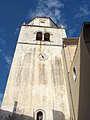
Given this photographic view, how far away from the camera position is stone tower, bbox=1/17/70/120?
13.9 meters

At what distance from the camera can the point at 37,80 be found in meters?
16.3

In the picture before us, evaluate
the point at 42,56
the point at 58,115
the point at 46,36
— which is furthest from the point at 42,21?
the point at 58,115

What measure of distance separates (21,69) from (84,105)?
801cm

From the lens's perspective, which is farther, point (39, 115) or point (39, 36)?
point (39, 36)

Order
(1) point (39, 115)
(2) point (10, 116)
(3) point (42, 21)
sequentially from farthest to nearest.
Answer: (3) point (42, 21)
(1) point (39, 115)
(2) point (10, 116)

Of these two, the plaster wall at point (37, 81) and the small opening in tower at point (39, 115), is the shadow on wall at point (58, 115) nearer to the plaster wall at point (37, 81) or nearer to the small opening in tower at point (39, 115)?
the plaster wall at point (37, 81)

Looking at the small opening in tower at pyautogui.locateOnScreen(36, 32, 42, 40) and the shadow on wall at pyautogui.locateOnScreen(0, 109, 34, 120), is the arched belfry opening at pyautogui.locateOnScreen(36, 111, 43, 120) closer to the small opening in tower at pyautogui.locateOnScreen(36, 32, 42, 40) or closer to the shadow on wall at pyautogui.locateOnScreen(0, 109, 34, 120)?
the shadow on wall at pyautogui.locateOnScreen(0, 109, 34, 120)

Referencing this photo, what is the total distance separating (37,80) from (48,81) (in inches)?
33.1

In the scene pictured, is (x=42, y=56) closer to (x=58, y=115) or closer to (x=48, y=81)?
(x=48, y=81)

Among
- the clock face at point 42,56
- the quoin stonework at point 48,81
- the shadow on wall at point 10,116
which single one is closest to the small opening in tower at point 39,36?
the quoin stonework at point 48,81

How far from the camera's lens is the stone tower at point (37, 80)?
1388 centimetres

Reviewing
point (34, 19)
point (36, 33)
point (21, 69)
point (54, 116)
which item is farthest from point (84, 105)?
point (34, 19)

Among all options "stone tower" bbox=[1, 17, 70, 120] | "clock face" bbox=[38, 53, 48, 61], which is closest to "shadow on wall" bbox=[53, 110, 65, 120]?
"stone tower" bbox=[1, 17, 70, 120]

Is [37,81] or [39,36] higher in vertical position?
[39,36]
